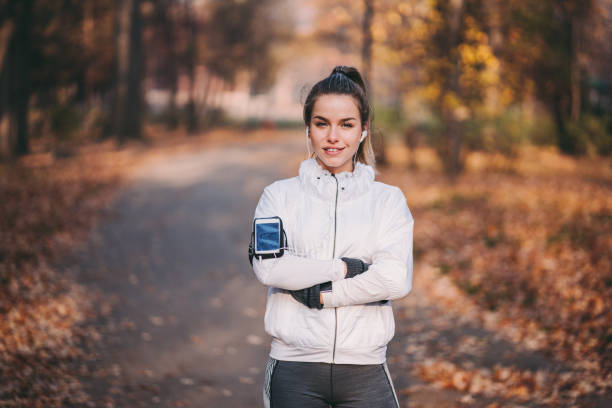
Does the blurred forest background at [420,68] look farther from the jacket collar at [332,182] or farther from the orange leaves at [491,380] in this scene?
the jacket collar at [332,182]

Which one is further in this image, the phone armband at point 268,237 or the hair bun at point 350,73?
the hair bun at point 350,73

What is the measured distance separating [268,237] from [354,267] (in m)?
0.42

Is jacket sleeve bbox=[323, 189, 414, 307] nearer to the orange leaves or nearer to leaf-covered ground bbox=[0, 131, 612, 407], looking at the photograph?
leaf-covered ground bbox=[0, 131, 612, 407]

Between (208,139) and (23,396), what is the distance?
25.6 meters

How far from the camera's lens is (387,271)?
98.8 inches

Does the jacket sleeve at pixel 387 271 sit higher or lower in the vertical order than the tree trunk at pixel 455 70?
lower

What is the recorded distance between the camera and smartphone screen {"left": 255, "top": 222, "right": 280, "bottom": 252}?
247cm

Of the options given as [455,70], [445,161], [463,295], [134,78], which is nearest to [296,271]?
[463,295]

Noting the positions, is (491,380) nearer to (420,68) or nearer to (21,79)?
(420,68)

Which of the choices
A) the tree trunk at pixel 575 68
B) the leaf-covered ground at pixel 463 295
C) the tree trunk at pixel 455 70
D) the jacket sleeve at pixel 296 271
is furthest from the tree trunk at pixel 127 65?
the jacket sleeve at pixel 296 271

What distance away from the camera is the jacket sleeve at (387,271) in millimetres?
2457

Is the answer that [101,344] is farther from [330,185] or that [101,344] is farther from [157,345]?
[330,185]

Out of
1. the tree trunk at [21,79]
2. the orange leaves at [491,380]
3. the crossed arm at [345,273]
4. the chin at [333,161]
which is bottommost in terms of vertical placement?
the orange leaves at [491,380]

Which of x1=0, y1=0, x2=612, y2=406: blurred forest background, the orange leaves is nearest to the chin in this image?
x1=0, y1=0, x2=612, y2=406: blurred forest background
